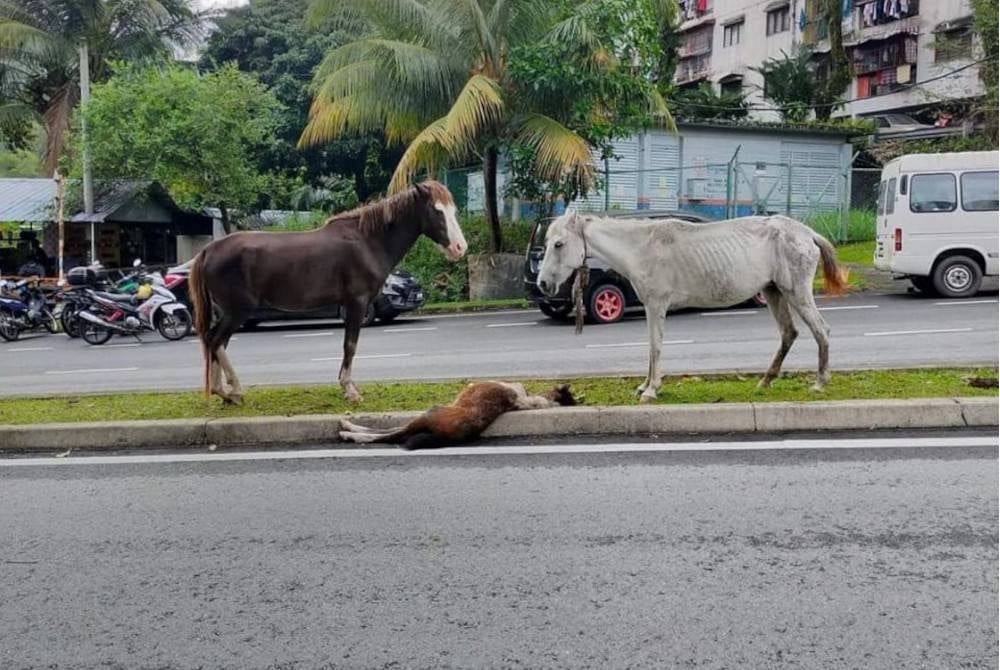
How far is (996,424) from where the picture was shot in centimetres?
668

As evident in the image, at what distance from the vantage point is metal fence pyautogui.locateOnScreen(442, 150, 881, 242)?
24.8 metres

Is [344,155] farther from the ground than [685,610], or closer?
farther from the ground

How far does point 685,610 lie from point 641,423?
3.13m

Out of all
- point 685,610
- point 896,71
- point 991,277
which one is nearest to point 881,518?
point 685,610

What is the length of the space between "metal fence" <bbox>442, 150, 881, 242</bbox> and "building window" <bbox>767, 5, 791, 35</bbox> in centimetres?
2253

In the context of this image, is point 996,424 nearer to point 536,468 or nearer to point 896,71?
point 536,468

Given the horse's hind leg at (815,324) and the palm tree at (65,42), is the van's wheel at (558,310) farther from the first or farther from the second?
the palm tree at (65,42)

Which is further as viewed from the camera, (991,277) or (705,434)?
(991,277)

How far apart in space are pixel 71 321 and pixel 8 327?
1802 mm

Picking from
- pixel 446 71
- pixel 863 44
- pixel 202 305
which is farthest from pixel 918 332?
pixel 863 44

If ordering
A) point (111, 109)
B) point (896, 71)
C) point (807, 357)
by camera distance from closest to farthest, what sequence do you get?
point (807, 357), point (111, 109), point (896, 71)

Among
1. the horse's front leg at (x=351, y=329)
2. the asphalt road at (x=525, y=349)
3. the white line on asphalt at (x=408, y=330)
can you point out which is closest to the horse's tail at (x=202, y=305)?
the horse's front leg at (x=351, y=329)

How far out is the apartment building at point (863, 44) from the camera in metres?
37.0

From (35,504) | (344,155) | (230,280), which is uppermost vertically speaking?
(344,155)
